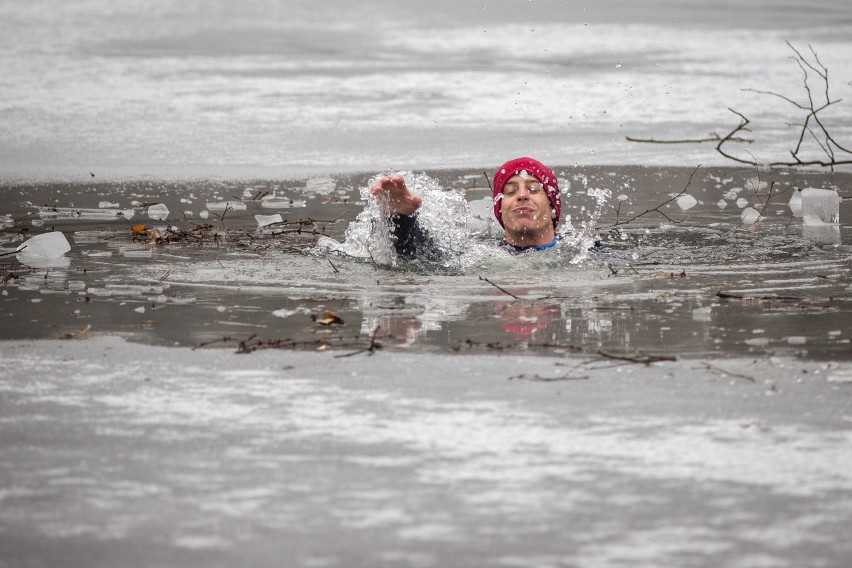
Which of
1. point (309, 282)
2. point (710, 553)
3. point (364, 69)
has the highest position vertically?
point (364, 69)

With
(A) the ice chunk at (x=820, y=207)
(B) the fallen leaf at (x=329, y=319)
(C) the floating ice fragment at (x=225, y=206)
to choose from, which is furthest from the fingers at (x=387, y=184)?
(A) the ice chunk at (x=820, y=207)

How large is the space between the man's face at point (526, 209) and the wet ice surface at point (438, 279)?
24cm

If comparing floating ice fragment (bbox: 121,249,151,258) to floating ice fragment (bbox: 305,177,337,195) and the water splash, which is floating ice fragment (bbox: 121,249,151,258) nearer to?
the water splash

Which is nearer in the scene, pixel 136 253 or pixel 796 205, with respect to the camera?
pixel 136 253

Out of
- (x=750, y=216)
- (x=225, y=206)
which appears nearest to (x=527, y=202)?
(x=750, y=216)

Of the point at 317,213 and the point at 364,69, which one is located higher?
the point at 364,69

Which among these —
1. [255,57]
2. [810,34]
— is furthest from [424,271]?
[810,34]

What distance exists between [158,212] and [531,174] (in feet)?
9.75

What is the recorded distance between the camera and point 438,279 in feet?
22.6

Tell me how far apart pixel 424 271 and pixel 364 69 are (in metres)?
11.8

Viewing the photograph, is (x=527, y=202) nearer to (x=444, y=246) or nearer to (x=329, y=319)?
(x=444, y=246)

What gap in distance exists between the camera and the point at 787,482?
3.50m

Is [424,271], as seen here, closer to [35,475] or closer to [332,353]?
[332,353]

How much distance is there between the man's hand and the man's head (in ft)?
2.84
